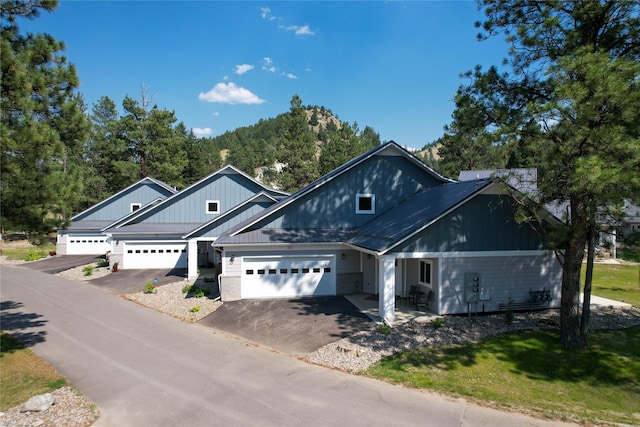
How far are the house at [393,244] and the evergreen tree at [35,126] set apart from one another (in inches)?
264

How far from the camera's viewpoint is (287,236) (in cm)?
1736

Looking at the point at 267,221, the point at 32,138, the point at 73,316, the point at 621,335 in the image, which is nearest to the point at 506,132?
the point at 621,335

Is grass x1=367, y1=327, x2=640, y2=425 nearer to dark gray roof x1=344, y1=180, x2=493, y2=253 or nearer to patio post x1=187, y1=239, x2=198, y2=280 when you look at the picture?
dark gray roof x1=344, y1=180, x2=493, y2=253

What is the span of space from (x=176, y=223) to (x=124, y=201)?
10386mm

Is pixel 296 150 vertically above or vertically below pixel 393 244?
above

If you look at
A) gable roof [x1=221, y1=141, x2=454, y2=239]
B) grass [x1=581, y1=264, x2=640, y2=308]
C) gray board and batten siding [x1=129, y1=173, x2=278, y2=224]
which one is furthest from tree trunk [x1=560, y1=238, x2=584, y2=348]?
gray board and batten siding [x1=129, y1=173, x2=278, y2=224]

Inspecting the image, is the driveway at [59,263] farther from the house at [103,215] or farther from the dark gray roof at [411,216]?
the dark gray roof at [411,216]

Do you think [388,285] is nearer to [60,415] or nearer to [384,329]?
[384,329]

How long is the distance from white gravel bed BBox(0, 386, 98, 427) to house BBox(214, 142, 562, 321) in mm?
8572

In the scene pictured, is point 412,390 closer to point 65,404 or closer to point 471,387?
point 471,387

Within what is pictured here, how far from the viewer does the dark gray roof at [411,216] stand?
13786 mm

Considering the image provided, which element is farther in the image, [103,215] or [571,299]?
[103,215]

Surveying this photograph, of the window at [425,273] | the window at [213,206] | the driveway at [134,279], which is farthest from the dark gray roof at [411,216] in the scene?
the window at [213,206]

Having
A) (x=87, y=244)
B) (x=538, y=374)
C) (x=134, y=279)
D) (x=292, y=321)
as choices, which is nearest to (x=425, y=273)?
→ (x=292, y=321)
